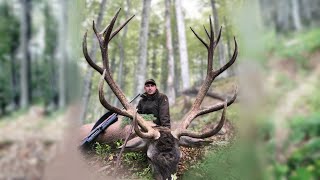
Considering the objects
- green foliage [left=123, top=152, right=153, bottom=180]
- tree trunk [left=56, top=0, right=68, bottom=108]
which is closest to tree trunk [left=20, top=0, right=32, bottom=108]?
tree trunk [left=56, top=0, right=68, bottom=108]

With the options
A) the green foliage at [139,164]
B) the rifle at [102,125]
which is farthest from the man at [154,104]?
the green foliage at [139,164]

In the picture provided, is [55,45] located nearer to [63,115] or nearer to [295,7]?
[63,115]

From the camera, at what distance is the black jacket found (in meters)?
4.84

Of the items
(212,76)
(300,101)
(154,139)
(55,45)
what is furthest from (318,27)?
(212,76)

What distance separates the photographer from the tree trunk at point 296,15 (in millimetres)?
1210

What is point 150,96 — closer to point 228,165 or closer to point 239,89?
point 228,165

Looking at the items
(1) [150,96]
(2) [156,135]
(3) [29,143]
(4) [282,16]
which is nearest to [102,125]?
(1) [150,96]

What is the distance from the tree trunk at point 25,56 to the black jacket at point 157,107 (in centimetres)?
320

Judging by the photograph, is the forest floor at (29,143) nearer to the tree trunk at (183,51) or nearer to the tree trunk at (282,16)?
the tree trunk at (282,16)

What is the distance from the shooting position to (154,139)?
4.09 metres

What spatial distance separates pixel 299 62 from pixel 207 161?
10.2 ft

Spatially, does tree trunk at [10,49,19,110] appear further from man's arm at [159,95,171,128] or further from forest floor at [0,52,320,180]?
man's arm at [159,95,171,128]

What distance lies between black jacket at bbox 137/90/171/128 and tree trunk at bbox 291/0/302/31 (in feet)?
11.8

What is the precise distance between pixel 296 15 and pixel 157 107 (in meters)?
3.81
